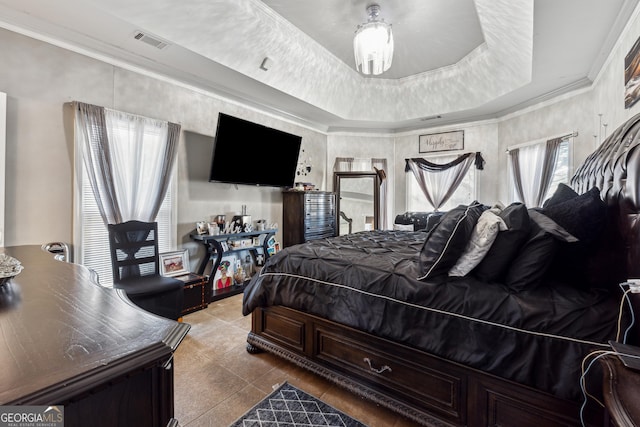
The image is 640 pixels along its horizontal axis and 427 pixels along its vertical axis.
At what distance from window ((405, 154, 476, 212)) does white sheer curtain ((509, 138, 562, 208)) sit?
0.77 metres

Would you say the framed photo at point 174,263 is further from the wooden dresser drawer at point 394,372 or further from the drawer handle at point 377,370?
the drawer handle at point 377,370

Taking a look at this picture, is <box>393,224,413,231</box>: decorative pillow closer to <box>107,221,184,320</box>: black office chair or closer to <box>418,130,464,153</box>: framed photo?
<box>418,130,464,153</box>: framed photo

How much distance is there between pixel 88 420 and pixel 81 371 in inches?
3.8

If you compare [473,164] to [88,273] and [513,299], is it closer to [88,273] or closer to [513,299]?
[513,299]

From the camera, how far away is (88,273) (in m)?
1.31

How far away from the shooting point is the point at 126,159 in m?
3.03

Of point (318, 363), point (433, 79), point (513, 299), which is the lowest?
point (318, 363)

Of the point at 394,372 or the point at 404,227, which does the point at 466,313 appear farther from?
the point at 404,227

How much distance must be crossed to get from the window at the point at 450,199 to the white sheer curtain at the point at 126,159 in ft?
14.3

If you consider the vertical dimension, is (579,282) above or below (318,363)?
above

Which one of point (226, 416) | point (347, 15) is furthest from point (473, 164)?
point (226, 416)

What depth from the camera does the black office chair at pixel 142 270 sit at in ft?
8.53

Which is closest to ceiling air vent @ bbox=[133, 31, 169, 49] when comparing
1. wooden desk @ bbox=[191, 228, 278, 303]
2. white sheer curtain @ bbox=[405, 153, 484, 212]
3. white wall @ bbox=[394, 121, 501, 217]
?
wooden desk @ bbox=[191, 228, 278, 303]

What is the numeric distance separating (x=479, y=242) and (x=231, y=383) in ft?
6.26
